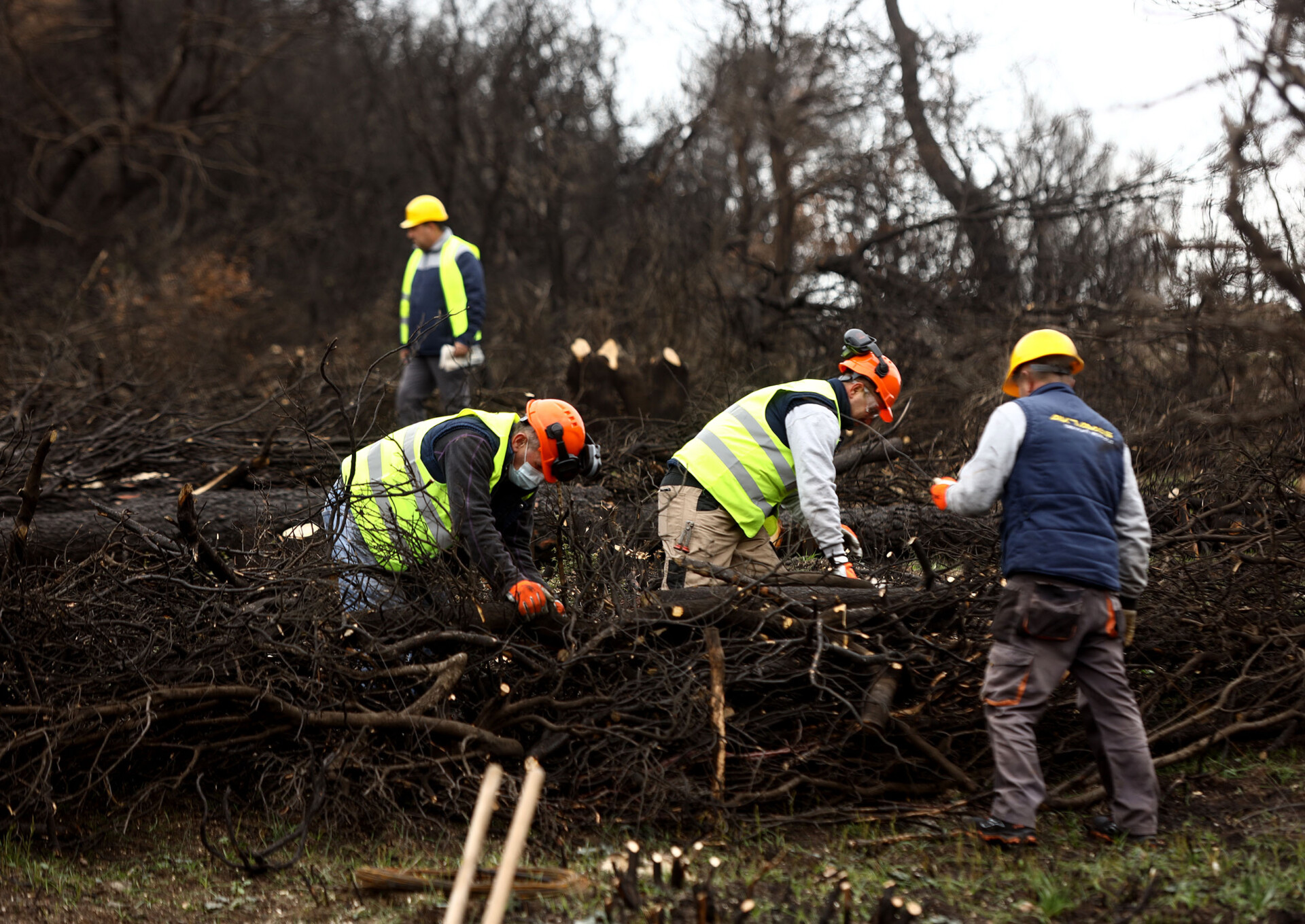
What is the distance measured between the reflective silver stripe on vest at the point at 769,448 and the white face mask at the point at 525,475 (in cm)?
93

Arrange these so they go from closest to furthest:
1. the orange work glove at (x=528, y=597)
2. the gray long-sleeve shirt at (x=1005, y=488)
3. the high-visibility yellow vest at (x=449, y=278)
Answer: the gray long-sleeve shirt at (x=1005, y=488) → the orange work glove at (x=528, y=597) → the high-visibility yellow vest at (x=449, y=278)

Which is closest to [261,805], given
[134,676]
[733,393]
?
[134,676]

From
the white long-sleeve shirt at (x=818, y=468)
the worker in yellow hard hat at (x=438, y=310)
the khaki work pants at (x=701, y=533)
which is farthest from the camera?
the worker in yellow hard hat at (x=438, y=310)

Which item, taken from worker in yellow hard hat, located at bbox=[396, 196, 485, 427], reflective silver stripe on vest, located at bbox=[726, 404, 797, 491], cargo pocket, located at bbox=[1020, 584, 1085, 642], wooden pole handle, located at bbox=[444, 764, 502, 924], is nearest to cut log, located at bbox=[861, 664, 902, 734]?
cargo pocket, located at bbox=[1020, 584, 1085, 642]

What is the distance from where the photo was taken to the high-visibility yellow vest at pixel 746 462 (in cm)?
474

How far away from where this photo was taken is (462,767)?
378cm

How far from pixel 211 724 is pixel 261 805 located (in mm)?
340

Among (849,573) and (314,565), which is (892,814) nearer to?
(849,573)

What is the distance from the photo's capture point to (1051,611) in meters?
3.40

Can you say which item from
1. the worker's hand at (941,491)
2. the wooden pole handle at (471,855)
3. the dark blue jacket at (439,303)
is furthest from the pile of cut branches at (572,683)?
the dark blue jacket at (439,303)

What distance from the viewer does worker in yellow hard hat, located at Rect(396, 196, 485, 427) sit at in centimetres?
738

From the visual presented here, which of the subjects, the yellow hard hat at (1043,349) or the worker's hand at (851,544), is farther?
the worker's hand at (851,544)

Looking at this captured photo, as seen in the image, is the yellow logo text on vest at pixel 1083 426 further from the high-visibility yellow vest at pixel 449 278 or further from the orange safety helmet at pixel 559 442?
the high-visibility yellow vest at pixel 449 278

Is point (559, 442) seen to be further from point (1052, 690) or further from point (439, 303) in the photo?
point (439, 303)
